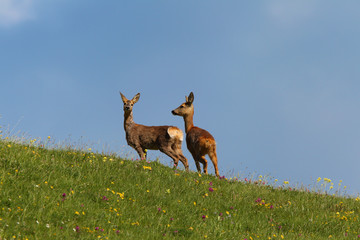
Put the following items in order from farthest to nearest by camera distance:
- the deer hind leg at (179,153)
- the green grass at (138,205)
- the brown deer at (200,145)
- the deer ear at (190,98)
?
the deer ear at (190,98)
the deer hind leg at (179,153)
the brown deer at (200,145)
the green grass at (138,205)

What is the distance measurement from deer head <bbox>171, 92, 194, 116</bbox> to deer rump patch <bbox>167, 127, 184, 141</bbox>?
1505mm

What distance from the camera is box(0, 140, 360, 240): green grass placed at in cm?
838

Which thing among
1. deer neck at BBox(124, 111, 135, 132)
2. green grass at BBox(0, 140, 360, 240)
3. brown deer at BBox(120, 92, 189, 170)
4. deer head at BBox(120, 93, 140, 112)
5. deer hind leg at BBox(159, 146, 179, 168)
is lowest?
green grass at BBox(0, 140, 360, 240)

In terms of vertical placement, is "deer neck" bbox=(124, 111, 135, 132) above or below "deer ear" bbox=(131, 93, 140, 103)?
below

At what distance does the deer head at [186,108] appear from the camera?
19000mm

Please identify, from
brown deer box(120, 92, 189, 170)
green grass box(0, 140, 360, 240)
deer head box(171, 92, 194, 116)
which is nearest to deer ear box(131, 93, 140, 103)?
brown deer box(120, 92, 189, 170)

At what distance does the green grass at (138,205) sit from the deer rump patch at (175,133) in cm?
309

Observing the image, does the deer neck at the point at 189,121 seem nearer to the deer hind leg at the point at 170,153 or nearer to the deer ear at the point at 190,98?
the deer ear at the point at 190,98

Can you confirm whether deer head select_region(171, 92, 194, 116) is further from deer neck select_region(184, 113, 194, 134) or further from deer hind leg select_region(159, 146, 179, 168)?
deer hind leg select_region(159, 146, 179, 168)

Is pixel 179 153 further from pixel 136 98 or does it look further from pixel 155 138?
pixel 136 98

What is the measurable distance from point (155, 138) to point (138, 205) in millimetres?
7566

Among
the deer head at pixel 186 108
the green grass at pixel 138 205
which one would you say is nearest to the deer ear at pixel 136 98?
the deer head at pixel 186 108

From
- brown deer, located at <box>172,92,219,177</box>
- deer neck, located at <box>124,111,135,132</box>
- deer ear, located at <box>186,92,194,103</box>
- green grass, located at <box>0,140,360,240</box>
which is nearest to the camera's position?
green grass, located at <box>0,140,360,240</box>

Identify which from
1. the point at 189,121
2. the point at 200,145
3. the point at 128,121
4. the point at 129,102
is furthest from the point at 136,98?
the point at 200,145
